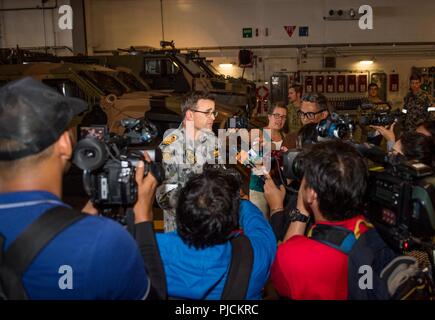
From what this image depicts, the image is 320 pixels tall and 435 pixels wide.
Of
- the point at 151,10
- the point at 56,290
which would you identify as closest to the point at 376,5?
the point at 151,10

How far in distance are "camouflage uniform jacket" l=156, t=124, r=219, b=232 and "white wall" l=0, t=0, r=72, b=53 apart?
1148cm

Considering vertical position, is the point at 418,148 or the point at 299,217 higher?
the point at 418,148

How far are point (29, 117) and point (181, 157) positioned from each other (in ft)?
6.70

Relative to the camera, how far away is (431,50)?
1377cm

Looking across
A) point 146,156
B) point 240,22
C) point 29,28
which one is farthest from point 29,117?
point 29,28

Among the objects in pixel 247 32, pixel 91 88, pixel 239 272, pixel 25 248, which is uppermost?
pixel 247 32

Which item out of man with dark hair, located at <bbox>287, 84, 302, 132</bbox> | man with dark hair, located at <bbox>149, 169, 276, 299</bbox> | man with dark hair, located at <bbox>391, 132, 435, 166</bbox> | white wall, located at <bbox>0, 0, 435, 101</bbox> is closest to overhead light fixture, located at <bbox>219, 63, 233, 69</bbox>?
white wall, located at <bbox>0, 0, 435, 101</bbox>

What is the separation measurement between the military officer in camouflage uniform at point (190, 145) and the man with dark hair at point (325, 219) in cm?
156

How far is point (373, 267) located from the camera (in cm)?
164

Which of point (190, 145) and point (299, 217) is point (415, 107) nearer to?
point (190, 145)

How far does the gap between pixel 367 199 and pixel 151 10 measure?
45.8 ft

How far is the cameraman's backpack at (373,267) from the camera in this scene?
1.54 m

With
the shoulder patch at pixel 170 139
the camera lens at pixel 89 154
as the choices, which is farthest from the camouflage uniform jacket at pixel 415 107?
the camera lens at pixel 89 154

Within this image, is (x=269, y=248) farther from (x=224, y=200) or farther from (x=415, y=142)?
(x=415, y=142)
